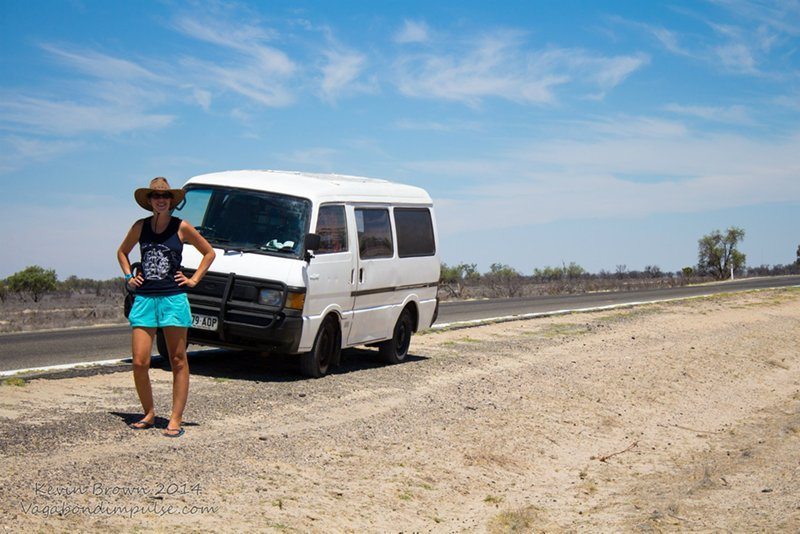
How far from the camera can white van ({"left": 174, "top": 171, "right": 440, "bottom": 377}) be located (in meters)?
12.3

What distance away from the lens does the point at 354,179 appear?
1502cm

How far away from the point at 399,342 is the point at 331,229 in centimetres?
296

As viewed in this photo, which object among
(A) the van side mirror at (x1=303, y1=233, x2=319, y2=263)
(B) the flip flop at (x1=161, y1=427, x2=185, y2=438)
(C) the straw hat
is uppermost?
(C) the straw hat

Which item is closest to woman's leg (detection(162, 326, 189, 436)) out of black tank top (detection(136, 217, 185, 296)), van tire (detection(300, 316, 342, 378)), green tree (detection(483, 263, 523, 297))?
black tank top (detection(136, 217, 185, 296))

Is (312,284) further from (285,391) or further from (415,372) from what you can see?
(415,372)

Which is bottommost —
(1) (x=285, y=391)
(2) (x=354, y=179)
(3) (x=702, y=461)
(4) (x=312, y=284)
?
(3) (x=702, y=461)

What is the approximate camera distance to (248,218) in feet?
42.5

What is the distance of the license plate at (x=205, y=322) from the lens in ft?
40.3

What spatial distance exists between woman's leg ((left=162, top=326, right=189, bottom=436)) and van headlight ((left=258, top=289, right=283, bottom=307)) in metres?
3.24

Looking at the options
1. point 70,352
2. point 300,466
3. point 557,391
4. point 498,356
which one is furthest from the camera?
point 498,356

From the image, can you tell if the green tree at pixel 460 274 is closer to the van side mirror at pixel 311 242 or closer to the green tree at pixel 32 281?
the green tree at pixel 32 281

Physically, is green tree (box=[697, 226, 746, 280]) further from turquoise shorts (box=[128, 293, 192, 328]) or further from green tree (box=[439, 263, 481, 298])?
turquoise shorts (box=[128, 293, 192, 328])

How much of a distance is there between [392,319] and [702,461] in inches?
199

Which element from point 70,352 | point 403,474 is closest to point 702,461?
point 403,474
